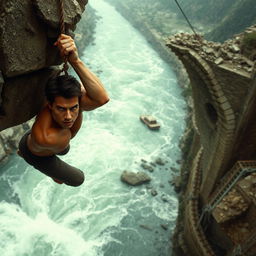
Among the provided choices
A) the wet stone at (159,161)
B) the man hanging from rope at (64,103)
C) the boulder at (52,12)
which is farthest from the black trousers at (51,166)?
the wet stone at (159,161)

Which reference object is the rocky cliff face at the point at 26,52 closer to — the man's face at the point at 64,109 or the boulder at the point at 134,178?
the man's face at the point at 64,109

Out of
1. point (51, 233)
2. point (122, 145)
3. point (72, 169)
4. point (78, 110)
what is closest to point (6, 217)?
point (51, 233)

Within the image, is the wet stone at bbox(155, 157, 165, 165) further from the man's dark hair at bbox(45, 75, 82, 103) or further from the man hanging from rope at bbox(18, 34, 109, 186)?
the man's dark hair at bbox(45, 75, 82, 103)

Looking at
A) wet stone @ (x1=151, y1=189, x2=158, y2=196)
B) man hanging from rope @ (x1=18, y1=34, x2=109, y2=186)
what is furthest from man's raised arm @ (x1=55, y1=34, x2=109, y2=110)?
wet stone @ (x1=151, y1=189, x2=158, y2=196)

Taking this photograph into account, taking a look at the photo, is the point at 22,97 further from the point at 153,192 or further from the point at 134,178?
the point at 134,178

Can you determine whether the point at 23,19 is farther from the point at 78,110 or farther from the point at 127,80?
the point at 127,80
